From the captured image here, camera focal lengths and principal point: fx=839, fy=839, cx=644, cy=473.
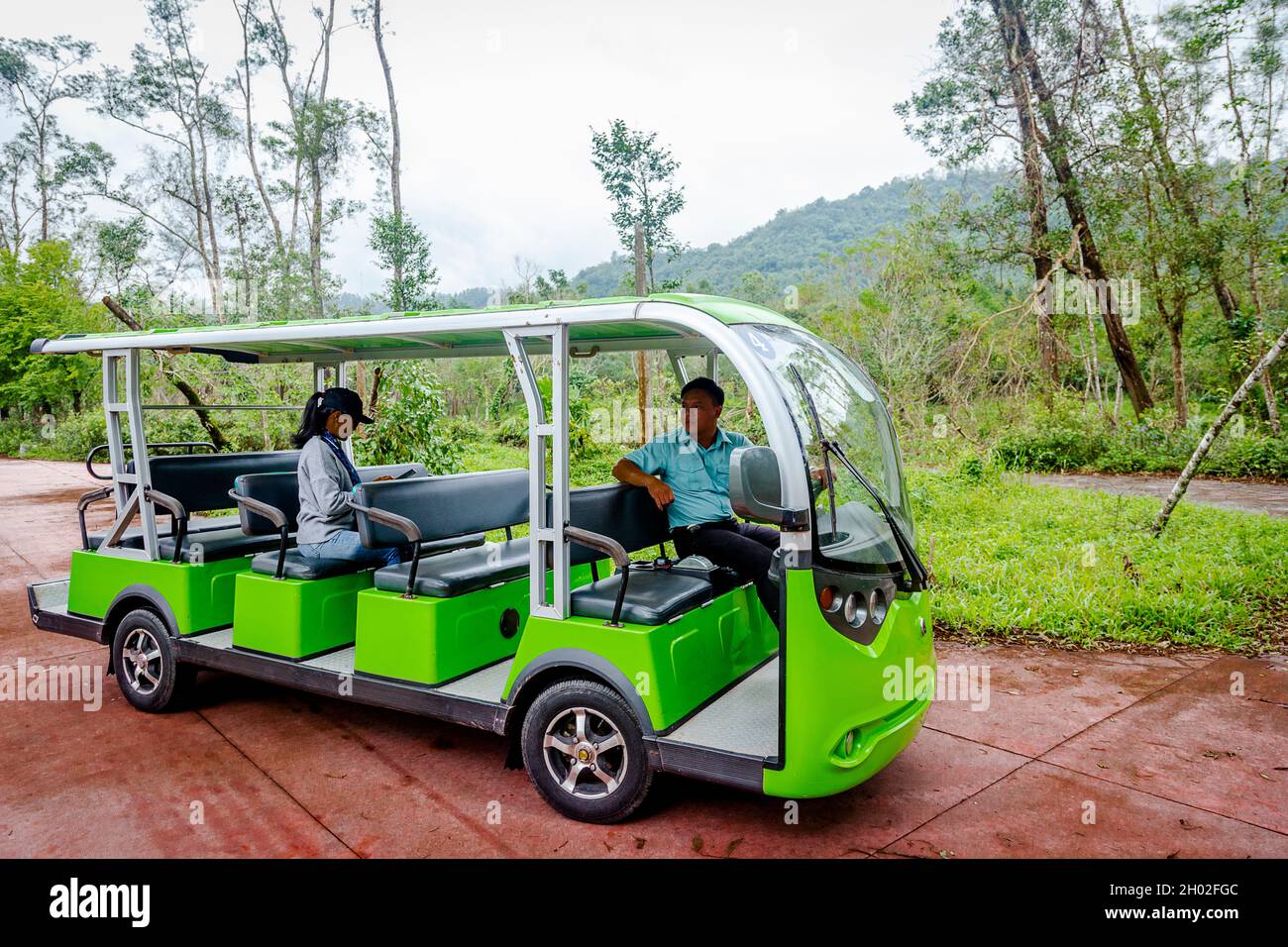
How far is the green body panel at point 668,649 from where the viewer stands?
3172mm

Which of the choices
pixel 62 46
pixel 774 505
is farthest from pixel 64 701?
pixel 62 46

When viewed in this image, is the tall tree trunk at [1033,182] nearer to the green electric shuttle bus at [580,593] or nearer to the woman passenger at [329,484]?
the green electric shuttle bus at [580,593]

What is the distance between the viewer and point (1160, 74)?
1391 centimetres

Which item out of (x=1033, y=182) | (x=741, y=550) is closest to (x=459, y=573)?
(x=741, y=550)

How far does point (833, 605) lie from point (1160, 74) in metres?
15.2

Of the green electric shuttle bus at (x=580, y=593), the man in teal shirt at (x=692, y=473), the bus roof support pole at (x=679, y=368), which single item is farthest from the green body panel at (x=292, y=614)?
the bus roof support pole at (x=679, y=368)

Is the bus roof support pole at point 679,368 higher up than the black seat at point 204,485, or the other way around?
the bus roof support pole at point 679,368

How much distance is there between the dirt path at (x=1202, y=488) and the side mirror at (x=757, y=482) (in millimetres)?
9430

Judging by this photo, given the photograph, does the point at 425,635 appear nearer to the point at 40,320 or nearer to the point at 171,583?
the point at 171,583

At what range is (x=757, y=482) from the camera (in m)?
3.03

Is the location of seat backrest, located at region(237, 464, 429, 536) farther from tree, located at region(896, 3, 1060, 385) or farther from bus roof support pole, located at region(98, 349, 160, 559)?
tree, located at region(896, 3, 1060, 385)

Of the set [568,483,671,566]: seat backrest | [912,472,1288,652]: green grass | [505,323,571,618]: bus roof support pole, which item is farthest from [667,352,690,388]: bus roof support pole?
[912,472,1288,652]: green grass

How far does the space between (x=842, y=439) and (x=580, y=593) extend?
1.25m
